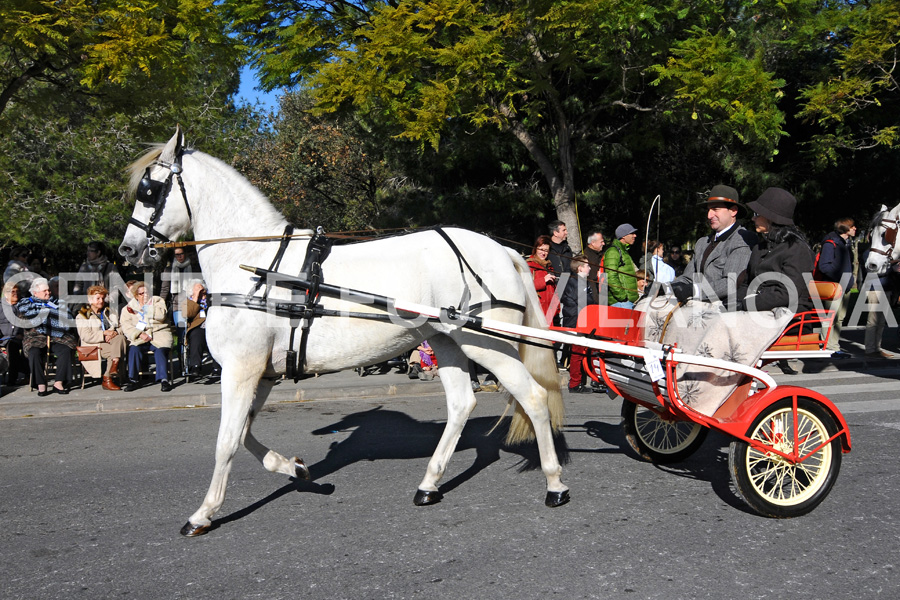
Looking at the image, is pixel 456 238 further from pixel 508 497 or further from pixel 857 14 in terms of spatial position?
pixel 857 14

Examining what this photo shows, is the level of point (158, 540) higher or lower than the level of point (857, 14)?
lower

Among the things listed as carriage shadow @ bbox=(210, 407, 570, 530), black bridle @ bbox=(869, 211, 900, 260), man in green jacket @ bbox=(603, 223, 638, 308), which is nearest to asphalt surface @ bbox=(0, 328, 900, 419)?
man in green jacket @ bbox=(603, 223, 638, 308)

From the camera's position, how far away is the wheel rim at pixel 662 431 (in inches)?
226

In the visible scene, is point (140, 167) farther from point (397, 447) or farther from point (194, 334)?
point (194, 334)

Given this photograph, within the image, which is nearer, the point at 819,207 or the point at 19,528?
the point at 19,528

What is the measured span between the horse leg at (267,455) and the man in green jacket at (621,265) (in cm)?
525

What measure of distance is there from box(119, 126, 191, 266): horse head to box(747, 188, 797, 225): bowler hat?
13.1 ft

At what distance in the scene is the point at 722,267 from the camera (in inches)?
215

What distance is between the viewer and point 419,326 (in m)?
5.01

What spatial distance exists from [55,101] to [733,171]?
14391mm

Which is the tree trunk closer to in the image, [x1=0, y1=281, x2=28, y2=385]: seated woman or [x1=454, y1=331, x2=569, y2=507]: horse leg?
[x1=0, y1=281, x2=28, y2=385]: seated woman

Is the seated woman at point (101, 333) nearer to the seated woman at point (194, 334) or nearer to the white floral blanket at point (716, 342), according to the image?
the seated woman at point (194, 334)

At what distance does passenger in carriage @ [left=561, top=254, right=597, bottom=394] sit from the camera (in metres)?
9.62

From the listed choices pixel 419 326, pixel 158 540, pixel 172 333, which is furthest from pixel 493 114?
pixel 158 540
